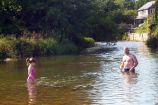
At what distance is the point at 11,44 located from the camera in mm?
40656

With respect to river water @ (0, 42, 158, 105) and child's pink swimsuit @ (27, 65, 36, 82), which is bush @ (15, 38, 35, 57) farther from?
child's pink swimsuit @ (27, 65, 36, 82)

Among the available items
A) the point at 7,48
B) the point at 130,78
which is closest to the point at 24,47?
the point at 7,48

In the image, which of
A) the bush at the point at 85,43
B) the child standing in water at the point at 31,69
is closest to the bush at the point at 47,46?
the bush at the point at 85,43

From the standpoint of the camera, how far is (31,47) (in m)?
42.3

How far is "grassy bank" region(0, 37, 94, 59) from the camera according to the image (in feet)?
131

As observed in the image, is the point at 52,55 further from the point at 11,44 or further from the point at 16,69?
the point at 16,69

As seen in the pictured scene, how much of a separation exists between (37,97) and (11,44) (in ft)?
75.2

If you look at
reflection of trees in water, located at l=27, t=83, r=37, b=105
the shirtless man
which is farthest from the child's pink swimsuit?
the shirtless man

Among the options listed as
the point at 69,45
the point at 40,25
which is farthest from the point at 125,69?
the point at 40,25

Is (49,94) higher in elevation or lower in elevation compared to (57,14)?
lower

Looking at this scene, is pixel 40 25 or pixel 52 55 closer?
pixel 52 55

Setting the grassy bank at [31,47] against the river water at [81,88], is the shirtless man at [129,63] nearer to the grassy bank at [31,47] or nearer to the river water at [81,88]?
the river water at [81,88]

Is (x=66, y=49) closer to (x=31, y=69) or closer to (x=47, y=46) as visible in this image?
(x=47, y=46)

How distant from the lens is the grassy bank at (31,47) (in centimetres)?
3991
